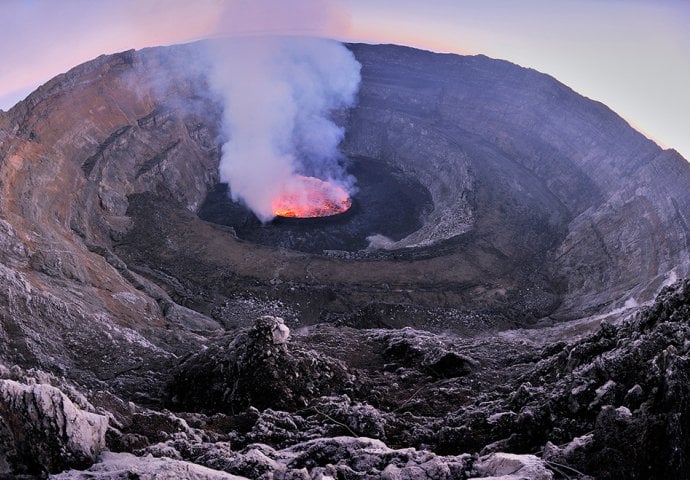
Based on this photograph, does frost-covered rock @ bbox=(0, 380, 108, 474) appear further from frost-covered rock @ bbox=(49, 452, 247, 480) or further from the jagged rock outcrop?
frost-covered rock @ bbox=(49, 452, 247, 480)

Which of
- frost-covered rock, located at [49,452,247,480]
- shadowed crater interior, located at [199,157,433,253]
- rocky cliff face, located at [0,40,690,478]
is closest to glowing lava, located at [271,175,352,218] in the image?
shadowed crater interior, located at [199,157,433,253]

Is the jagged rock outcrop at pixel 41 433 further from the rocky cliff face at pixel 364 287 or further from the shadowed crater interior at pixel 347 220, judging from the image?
the shadowed crater interior at pixel 347 220

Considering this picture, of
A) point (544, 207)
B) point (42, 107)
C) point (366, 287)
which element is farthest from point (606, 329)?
point (42, 107)

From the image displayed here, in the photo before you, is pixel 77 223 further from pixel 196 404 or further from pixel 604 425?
pixel 604 425

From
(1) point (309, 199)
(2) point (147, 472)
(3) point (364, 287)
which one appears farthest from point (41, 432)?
(1) point (309, 199)

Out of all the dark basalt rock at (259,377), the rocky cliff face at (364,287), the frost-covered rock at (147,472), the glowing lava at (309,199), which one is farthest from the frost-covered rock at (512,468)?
the glowing lava at (309,199)

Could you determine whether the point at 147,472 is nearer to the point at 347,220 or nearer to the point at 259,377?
the point at 259,377
